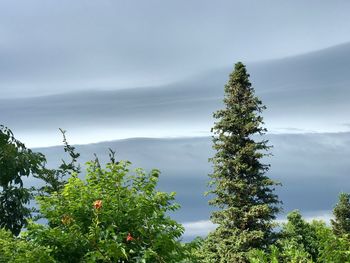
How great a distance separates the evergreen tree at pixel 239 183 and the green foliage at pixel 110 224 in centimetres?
2552

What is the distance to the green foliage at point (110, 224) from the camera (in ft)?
27.7

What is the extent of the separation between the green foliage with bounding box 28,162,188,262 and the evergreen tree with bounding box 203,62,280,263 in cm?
2552

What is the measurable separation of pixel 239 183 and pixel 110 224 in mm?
28322

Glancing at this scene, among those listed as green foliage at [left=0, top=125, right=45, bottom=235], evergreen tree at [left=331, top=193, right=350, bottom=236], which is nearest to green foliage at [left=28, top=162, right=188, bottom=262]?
green foliage at [left=0, top=125, right=45, bottom=235]

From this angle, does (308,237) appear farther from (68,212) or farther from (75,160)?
(68,212)

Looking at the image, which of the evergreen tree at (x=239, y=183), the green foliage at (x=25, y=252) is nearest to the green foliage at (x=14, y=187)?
the green foliage at (x=25, y=252)

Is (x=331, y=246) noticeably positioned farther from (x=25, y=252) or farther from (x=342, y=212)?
(x=342, y=212)

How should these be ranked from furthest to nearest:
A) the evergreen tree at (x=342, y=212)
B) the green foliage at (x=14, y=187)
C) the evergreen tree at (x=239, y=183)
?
1. the evergreen tree at (x=342, y=212)
2. the evergreen tree at (x=239, y=183)
3. the green foliage at (x=14, y=187)

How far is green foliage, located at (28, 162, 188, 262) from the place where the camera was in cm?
845

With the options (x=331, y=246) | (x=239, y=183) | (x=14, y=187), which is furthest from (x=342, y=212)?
(x=331, y=246)

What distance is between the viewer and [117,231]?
29.3ft

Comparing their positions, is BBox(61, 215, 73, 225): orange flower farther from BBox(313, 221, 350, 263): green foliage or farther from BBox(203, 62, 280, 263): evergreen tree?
BBox(203, 62, 280, 263): evergreen tree

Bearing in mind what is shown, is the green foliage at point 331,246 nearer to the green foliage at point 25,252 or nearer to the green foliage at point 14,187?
the green foliage at point 25,252

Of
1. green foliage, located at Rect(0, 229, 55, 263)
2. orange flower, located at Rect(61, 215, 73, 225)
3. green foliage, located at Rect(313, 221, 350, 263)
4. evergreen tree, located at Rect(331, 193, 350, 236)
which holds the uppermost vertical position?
orange flower, located at Rect(61, 215, 73, 225)
